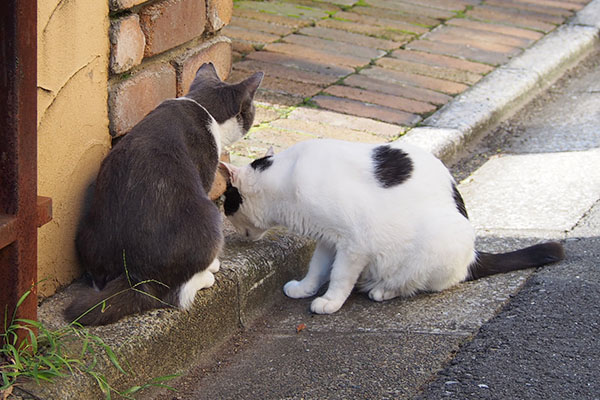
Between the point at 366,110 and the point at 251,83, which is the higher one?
the point at 251,83

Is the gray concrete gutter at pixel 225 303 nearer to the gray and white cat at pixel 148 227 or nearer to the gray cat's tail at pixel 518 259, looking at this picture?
the gray and white cat at pixel 148 227

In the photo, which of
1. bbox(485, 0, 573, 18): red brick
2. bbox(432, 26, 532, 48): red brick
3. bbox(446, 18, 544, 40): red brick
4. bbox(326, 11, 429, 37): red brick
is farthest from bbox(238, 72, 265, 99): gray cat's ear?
bbox(485, 0, 573, 18): red brick

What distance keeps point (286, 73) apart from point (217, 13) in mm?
1530

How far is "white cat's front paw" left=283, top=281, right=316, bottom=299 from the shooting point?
9.50 feet

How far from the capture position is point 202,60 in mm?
2910

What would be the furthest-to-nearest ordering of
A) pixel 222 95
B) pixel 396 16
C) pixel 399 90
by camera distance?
1. pixel 396 16
2. pixel 399 90
3. pixel 222 95

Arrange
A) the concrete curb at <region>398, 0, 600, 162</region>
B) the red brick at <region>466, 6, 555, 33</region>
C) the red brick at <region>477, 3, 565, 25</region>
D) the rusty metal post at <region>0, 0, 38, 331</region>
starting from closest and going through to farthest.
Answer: the rusty metal post at <region>0, 0, 38, 331</region>, the concrete curb at <region>398, 0, 600, 162</region>, the red brick at <region>466, 6, 555, 33</region>, the red brick at <region>477, 3, 565, 25</region>

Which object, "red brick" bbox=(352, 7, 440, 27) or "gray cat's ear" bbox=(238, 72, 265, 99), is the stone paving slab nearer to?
"gray cat's ear" bbox=(238, 72, 265, 99)

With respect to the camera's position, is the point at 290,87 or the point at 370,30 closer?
the point at 290,87

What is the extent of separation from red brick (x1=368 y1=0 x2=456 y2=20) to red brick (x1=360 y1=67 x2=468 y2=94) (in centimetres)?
116

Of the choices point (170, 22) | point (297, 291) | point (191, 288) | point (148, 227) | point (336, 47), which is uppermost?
point (170, 22)

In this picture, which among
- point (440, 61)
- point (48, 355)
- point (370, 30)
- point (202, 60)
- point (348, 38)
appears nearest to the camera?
point (48, 355)

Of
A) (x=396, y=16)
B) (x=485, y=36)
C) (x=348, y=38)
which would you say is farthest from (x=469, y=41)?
(x=348, y=38)

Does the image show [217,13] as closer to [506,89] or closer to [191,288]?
[191,288]
